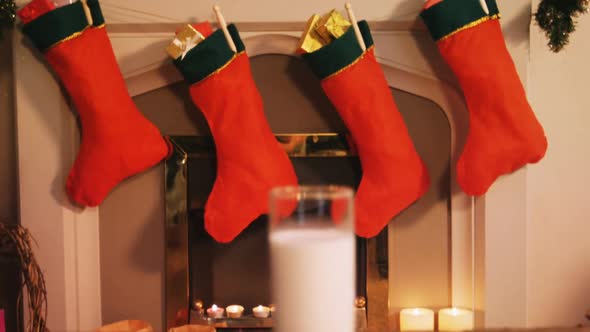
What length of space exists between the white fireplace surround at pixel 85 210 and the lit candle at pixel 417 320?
114mm

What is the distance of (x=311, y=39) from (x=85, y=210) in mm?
922

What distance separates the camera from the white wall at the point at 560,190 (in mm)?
1962

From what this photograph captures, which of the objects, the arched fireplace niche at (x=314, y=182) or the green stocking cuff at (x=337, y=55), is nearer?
the green stocking cuff at (x=337, y=55)

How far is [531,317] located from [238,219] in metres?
1.06

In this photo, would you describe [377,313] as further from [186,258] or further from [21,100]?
[21,100]

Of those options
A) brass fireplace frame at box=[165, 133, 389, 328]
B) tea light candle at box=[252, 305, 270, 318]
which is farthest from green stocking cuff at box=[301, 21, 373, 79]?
tea light candle at box=[252, 305, 270, 318]

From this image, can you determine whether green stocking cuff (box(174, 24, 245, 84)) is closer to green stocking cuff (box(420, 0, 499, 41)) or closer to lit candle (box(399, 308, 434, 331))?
green stocking cuff (box(420, 0, 499, 41))

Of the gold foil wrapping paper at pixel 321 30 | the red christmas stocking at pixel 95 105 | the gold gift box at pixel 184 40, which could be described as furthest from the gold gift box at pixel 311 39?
the red christmas stocking at pixel 95 105

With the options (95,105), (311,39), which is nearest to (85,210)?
(95,105)

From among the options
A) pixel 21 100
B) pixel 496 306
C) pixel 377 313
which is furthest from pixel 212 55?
pixel 496 306

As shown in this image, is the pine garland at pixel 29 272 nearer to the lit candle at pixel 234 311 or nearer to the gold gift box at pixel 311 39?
the lit candle at pixel 234 311

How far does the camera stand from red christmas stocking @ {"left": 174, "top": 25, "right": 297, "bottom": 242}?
1.75 meters

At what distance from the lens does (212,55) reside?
1.74 meters

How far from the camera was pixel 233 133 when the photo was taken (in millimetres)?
1775
